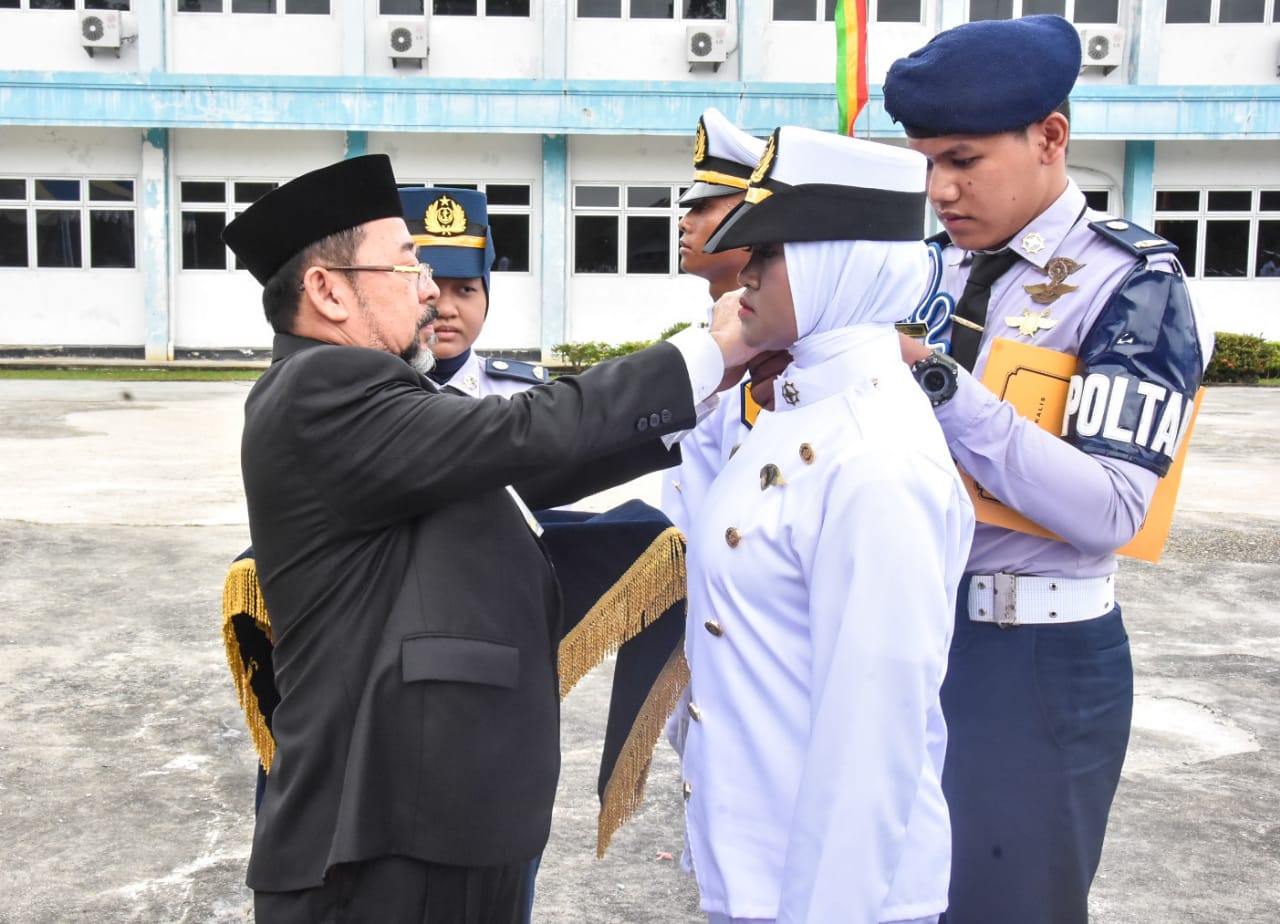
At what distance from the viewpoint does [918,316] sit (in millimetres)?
2713

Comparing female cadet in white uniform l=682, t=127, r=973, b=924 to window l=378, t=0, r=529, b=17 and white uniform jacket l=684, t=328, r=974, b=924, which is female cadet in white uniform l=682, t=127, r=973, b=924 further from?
window l=378, t=0, r=529, b=17

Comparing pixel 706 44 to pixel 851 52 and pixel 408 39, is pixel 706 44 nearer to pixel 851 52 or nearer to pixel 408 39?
pixel 408 39

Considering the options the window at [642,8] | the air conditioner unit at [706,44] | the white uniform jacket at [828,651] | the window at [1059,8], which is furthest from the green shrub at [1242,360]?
the white uniform jacket at [828,651]

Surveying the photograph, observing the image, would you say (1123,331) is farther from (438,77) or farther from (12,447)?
(438,77)

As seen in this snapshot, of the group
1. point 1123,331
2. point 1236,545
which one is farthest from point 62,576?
point 1236,545

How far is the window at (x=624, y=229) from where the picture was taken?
2366 centimetres

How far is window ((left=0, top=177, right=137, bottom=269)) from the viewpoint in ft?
76.1

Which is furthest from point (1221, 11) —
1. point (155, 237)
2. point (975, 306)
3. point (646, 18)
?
point (975, 306)

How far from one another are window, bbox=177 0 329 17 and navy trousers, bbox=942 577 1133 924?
23.6 meters

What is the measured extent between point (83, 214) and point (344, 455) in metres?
23.8

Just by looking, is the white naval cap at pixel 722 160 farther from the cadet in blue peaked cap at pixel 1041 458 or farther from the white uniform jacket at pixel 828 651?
the white uniform jacket at pixel 828 651

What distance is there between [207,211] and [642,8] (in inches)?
341

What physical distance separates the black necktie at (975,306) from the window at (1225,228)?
23.2 m

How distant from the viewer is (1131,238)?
232 centimetres
